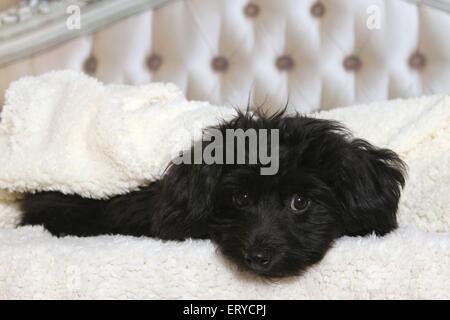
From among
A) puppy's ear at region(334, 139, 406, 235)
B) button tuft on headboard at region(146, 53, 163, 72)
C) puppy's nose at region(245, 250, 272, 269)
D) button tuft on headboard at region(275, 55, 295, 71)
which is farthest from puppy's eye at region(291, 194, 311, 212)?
button tuft on headboard at region(146, 53, 163, 72)

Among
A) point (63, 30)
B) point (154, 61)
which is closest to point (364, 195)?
point (154, 61)

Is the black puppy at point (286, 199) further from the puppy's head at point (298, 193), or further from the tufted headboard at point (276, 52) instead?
the tufted headboard at point (276, 52)

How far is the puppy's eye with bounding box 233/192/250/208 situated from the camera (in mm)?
1766

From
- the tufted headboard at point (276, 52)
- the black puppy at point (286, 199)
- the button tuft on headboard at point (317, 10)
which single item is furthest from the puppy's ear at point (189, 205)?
the button tuft on headboard at point (317, 10)

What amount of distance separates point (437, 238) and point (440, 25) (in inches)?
63.6

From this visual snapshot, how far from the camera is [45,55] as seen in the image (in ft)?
10.5

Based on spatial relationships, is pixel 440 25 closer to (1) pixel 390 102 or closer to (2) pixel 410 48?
(2) pixel 410 48

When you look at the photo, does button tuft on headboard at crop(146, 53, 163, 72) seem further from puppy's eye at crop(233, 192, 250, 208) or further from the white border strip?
puppy's eye at crop(233, 192, 250, 208)

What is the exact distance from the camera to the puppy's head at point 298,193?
65.9 inches

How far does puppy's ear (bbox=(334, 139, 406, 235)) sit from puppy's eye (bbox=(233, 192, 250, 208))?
27 cm

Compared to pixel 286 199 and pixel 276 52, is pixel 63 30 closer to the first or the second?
pixel 276 52

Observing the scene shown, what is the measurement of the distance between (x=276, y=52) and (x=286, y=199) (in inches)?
59.1

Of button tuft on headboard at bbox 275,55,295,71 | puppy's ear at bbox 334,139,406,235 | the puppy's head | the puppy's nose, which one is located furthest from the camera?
button tuft on headboard at bbox 275,55,295,71
